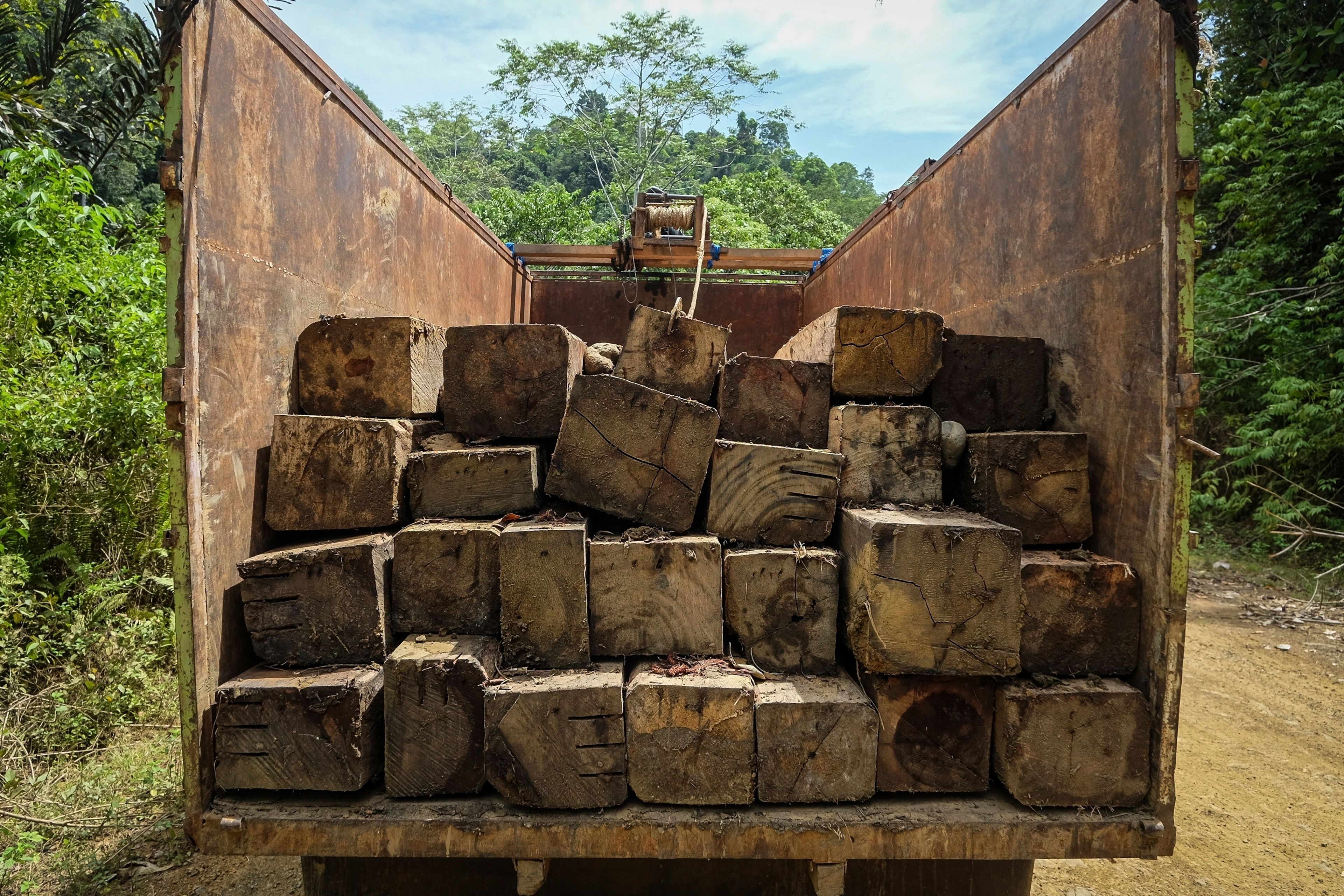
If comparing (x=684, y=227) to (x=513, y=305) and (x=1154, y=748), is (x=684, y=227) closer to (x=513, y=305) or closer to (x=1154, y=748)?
(x=513, y=305)

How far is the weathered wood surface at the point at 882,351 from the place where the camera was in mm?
2174

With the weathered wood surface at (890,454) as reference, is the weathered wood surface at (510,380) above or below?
above

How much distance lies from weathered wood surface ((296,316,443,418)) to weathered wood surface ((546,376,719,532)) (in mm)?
557

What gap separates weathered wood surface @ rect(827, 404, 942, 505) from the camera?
2098 mm

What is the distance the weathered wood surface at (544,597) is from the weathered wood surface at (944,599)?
0.75 metres

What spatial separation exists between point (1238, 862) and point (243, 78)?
4.42m

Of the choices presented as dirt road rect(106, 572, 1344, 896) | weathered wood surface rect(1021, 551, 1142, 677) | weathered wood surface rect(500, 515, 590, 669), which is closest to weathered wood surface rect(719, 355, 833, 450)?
weathered wood surface rect(500, 515, 590, 669)

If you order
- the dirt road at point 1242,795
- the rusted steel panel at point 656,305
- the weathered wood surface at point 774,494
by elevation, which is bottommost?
the dirt road at point 1242,795

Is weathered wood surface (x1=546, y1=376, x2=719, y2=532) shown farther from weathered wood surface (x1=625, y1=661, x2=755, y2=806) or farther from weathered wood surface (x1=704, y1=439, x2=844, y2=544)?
weathered wood surface (x1=625, y1=661, x2=755, y2=806)

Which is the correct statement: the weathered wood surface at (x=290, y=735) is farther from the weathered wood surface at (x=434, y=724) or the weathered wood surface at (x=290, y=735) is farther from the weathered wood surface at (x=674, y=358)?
the weathered wood surface at (x=674, y=358)

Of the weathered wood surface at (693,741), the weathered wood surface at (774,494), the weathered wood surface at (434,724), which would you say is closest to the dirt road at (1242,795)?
the weathered wood surface at (434,724)

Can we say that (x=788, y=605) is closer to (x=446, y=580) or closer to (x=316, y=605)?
(x=446, y=580)

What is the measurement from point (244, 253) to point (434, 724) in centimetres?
134

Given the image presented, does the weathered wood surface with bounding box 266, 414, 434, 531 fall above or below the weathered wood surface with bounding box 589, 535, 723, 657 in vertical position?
above
